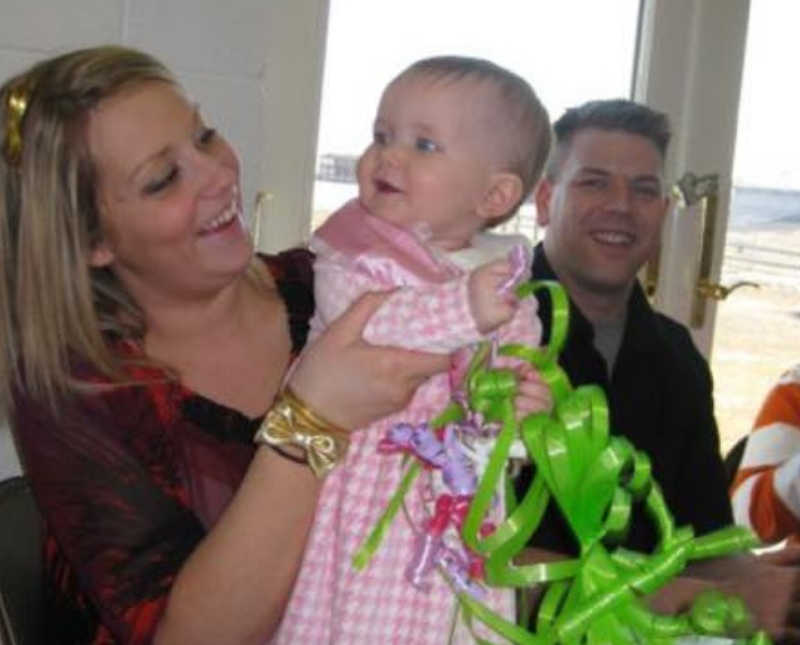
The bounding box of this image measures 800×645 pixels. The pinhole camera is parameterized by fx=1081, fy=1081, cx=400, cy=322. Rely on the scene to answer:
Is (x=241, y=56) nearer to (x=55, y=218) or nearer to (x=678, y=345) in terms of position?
(x=55, y=218)

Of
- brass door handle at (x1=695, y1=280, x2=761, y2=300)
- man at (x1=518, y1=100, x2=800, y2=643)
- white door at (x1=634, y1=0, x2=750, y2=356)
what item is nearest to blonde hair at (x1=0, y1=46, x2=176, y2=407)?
man at (x1=518, y1=100, x2=800, y2=643)

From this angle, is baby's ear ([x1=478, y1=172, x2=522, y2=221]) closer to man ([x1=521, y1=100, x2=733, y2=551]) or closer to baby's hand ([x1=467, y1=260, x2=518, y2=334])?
baby's hand ([x1=467, y1=260, x2=518, y2=334])

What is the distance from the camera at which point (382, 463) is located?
0.98 meters

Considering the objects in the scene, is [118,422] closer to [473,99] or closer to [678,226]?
[473,99]

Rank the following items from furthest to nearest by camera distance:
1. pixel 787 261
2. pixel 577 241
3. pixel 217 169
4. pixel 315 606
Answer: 1. pixel 787 261
2. pixel 577 241
3. pixel 217 169
4. pixel 315 606

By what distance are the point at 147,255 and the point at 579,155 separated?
38.6 inches

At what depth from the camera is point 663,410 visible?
5.85 ft

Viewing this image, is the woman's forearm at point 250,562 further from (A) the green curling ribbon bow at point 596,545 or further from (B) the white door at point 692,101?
(B) the white door at point 692,101

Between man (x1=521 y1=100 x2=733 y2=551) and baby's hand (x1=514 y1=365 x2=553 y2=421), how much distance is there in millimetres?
814

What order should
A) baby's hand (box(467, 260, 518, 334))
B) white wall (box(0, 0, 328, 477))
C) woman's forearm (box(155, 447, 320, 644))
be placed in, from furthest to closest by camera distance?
1. white wall (box(0, 0, 328, 477))
2. woman's forearm (box(155, 447, 320, 644))
3. baby's hand (box(467, 260, 518, 334))

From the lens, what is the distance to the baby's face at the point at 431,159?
3.35 feet

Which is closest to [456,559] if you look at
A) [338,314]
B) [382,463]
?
[382,463]

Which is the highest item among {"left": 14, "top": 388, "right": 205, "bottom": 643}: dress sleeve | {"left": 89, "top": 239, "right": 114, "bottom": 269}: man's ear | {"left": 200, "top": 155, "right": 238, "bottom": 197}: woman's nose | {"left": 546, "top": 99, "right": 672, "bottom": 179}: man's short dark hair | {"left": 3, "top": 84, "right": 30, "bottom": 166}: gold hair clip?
{"left": 546, "top": 99, "right": 672, "bottom": 179}: man's short dark hair

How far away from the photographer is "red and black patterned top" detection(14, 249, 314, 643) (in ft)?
3.46
